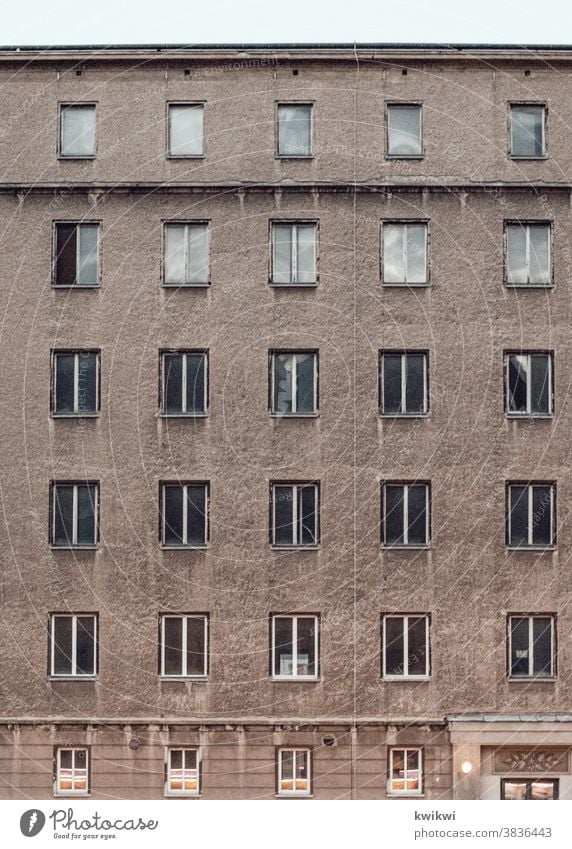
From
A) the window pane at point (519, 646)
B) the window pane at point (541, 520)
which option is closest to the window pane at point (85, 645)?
the window pane at point (519, 646)

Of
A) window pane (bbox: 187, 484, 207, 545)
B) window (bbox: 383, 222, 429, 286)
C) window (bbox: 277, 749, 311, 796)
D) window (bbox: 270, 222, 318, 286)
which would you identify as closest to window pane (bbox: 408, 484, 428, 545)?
window pane (bbox: 187, 484, 207, 545)

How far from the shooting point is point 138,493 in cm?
4384

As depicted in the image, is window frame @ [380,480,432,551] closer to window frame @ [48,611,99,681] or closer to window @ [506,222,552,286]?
window @ [506,222,552,286]

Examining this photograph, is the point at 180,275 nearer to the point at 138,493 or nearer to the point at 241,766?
the point at 138,493

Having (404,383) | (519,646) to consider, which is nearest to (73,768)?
(519,646)

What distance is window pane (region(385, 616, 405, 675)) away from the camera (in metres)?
43.3

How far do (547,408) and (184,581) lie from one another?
11.9m

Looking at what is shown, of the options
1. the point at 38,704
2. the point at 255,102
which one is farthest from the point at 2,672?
the point at 255,102

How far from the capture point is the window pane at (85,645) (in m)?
43.4

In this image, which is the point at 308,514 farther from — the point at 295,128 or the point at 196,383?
the point at 295,128

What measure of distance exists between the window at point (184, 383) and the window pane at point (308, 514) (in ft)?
12.9

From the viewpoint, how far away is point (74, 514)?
1730 inches

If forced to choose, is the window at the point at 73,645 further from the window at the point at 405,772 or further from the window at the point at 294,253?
the window at the point at 294,253

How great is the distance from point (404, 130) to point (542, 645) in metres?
16.0
